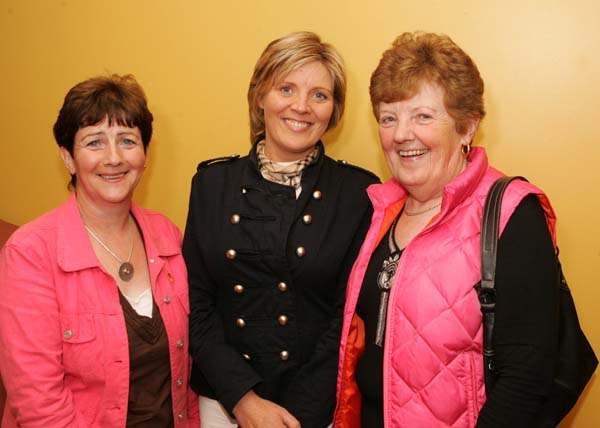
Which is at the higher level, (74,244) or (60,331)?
(74,244)

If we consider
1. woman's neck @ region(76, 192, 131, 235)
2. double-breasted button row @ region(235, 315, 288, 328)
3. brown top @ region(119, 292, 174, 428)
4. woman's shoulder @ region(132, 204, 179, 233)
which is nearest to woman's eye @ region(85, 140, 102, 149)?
woman's neck @ region(76, 192, 131, 235)

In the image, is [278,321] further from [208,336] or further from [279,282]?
[208,336]

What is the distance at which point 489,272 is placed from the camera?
136 centimetres

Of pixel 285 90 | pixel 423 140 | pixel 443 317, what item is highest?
pixel 285 90

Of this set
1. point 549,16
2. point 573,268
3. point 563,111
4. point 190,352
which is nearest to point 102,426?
point 190,352

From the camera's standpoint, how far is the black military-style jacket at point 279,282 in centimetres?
184

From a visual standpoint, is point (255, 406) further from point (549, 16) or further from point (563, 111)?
point (549, 16)

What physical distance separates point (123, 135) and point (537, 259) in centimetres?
134

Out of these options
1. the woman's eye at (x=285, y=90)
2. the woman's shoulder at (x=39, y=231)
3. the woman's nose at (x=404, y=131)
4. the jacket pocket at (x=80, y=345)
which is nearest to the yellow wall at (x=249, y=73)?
the woman's eye at (x=285, y=90)

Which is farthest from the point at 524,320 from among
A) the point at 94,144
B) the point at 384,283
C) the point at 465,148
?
the point at 94,144

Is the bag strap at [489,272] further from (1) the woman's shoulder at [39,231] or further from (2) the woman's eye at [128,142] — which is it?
(1) the woman's shoulder at [39,231]

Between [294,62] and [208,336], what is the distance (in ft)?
3.30

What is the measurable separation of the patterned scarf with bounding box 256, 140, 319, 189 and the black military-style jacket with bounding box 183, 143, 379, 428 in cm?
2

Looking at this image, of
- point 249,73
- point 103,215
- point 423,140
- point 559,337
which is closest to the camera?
point 559,337
